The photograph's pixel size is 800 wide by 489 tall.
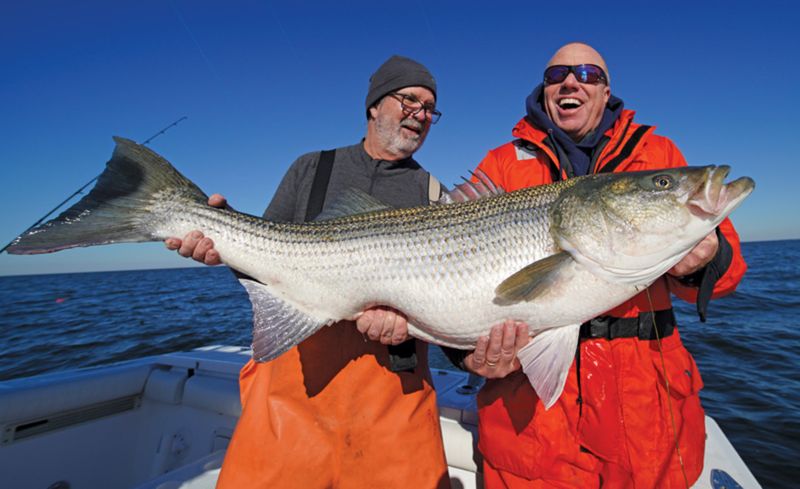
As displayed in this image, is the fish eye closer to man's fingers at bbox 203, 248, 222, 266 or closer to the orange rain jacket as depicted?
the orange rain jacket

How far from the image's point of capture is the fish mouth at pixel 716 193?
2.49m

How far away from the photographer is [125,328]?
19531 millimetres

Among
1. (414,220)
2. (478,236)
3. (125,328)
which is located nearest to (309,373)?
(414,220)

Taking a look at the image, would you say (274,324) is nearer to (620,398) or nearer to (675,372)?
(620,398)

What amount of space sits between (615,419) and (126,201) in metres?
4.17

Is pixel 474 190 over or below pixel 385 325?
over

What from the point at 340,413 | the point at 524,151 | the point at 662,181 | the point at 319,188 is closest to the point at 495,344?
the point at 340,413

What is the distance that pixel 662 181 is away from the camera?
2812 mm

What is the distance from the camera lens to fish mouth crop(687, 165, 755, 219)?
98.0 inches

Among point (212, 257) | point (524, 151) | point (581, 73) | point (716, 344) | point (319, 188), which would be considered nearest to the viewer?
point (212, 257)

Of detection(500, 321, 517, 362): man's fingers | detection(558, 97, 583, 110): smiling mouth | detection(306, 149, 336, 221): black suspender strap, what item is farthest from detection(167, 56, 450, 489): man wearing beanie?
detection(558, 97, 583, 110): smiling mouth

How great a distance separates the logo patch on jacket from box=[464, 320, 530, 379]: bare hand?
1.65m

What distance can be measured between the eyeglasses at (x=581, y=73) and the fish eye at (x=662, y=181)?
4.04 ft

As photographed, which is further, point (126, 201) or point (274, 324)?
point (126, 201)
